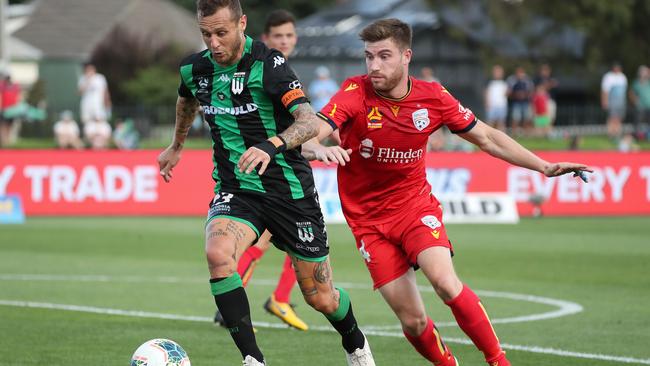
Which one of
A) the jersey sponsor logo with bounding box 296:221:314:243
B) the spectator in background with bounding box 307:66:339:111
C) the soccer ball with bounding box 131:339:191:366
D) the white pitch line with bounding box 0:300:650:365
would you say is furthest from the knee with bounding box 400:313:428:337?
the spectator in background with bounding box 307:66:339:111

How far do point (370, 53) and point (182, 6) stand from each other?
70.7 meters

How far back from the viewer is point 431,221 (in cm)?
806

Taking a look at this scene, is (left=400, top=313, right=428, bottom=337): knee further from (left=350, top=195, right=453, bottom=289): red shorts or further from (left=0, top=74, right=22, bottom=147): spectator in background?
(left=0, top=74, right=22, bottom=147): spectator in background

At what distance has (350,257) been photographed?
17234mm

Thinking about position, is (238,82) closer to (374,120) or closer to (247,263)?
(374,120)

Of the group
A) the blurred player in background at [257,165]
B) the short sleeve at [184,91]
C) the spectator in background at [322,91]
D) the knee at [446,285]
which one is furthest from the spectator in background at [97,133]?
the knee at [446,285]

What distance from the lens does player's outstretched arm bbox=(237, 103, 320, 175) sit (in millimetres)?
7172

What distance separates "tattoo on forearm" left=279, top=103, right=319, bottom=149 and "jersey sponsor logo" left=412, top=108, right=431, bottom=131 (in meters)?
0.72

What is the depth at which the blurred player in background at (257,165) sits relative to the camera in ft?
25.7

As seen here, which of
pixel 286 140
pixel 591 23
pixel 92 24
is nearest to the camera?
pixel 286 140

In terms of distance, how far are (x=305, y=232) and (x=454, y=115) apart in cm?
123

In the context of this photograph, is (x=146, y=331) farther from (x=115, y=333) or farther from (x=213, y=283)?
(x=213, y=283)

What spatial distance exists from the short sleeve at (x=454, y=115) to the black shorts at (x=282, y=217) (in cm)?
104

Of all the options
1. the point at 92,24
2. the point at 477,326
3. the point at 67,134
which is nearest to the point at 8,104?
the point at 67,134
